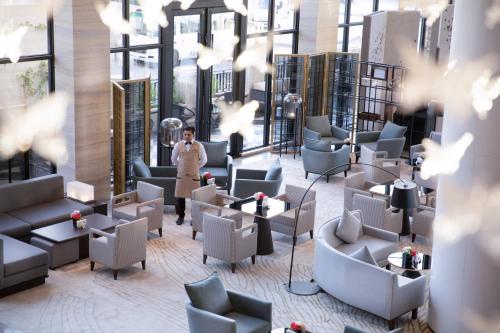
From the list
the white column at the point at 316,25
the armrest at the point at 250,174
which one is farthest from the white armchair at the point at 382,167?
the white column at the point at 316,25

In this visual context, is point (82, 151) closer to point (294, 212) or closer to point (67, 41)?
point (67, 41)

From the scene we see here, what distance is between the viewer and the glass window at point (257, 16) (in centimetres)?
1664

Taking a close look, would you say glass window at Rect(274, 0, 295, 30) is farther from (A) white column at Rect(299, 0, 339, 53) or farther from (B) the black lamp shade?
(B) the black lamp shade

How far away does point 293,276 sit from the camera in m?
11.2

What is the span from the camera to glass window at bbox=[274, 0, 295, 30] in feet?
57.1

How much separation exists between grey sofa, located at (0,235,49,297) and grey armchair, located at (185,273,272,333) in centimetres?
264

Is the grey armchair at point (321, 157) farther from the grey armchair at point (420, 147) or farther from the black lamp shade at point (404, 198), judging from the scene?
the black lamp shade at point (404, 198)

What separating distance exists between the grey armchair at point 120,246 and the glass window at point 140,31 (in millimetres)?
4458

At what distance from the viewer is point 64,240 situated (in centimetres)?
1102

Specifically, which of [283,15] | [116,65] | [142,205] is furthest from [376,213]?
[283,15]

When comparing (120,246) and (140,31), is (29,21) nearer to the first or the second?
(140,31)

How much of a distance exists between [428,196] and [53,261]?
229 inches

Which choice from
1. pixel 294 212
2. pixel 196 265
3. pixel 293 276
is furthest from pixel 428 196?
pixel 196 265

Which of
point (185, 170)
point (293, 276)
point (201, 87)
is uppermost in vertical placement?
point (201, 87)
